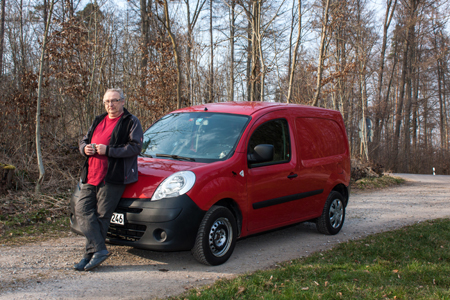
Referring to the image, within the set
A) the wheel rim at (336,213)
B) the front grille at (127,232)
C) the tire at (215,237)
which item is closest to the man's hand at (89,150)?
the front grille at (127,232)

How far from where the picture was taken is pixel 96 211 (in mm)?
4492

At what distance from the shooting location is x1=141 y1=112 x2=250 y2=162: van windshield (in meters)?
5.14

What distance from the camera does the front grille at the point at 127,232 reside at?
4.43 meters

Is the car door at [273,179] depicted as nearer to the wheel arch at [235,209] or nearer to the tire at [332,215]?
the wheel arch at [235,209]

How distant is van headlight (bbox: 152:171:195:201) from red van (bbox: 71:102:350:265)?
11 mm

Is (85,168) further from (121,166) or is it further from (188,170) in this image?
(188,170)

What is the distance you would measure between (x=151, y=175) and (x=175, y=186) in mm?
347

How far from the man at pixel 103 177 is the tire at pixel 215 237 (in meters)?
0.94

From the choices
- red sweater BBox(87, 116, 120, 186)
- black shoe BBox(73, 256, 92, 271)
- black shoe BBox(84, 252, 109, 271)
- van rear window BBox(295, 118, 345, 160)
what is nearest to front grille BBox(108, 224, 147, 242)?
black shoe BBox(84, 252, 109, 271)

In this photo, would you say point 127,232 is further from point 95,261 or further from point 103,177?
point 103,177

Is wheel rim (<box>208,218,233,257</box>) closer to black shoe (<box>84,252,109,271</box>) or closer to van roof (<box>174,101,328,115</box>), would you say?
black shoe (<box>84,252,109,271</box>)

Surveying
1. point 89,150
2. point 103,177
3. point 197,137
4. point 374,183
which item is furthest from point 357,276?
point 374,183

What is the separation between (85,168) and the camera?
180 inches

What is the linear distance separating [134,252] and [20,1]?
16.2 metres
